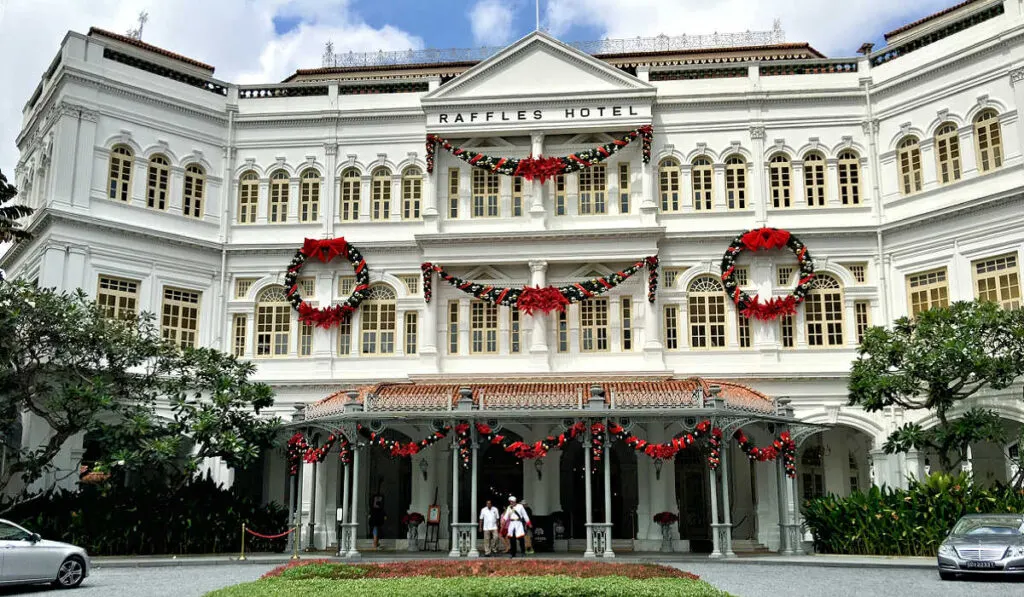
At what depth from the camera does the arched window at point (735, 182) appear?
31141 mm

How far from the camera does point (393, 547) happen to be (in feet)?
96.0

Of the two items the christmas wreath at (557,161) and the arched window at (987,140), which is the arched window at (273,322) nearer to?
the christmas wreath at (557,161)

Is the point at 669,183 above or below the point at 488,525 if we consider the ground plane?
above

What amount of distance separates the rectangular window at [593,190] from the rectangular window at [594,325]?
2.72 meters

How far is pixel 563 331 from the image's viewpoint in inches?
1201

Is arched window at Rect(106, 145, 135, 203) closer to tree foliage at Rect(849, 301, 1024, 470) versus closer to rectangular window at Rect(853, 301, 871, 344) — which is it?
tree foliage at Rect(849, 301, 1024, 470)

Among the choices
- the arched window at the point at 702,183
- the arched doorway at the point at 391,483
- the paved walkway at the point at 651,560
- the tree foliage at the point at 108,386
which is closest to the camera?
the paved walkway at the point at 651,560

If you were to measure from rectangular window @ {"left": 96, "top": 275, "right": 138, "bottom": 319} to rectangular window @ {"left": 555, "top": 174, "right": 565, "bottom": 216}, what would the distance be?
487 inches

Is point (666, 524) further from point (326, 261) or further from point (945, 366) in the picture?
point (326, 261)

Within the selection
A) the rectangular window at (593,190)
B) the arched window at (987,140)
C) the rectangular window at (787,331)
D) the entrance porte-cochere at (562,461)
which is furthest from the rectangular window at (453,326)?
the arched window at (987,140)

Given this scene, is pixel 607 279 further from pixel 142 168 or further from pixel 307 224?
pixel 142 168

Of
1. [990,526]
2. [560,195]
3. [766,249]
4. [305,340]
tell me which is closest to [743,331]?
[766,249]

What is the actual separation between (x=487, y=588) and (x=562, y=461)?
1584 cm

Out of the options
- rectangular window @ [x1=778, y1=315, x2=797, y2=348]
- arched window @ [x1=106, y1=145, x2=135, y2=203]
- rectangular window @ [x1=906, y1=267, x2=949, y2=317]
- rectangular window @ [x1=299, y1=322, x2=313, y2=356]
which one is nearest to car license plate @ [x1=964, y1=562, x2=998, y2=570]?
rectangular window @ [x1=906, y1=267, x2=949, y2=317]
